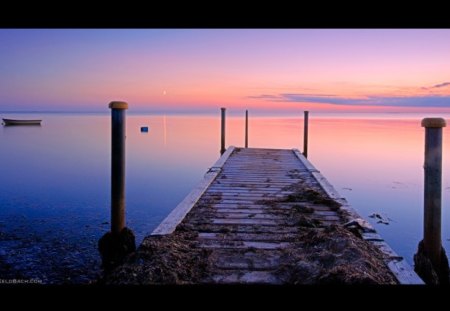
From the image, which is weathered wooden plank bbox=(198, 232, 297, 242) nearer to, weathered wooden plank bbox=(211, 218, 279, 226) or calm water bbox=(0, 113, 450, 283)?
weathered wooden plank bbox=(211, 218, 279, 226)

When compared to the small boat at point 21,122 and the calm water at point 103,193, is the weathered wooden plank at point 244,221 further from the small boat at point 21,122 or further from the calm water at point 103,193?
the small boat at point 21,122

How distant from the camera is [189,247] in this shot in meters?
3.67

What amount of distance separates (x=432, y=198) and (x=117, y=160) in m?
3.04

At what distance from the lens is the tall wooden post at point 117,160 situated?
13.4 ft

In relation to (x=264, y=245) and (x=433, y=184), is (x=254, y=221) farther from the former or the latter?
(x=433, y=184)

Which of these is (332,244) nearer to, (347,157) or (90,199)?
(90,199)

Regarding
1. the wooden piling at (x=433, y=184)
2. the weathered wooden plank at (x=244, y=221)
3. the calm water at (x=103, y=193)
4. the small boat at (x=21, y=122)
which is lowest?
the calm water at (x=103, y=193)

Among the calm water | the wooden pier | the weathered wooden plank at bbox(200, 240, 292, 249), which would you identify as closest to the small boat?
the calm water

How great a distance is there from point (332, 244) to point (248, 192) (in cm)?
303

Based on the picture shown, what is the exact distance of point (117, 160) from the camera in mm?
4125

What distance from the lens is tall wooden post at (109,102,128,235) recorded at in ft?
13.4

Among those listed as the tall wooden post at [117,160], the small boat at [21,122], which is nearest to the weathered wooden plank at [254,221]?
the tall wooden post at [117,160]

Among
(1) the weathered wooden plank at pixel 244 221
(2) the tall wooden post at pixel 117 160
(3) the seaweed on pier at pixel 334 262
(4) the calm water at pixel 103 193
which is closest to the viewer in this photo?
(3) the seaweed on pier at pixel 334 262

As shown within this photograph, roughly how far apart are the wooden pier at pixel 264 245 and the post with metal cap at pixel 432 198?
0.42m
